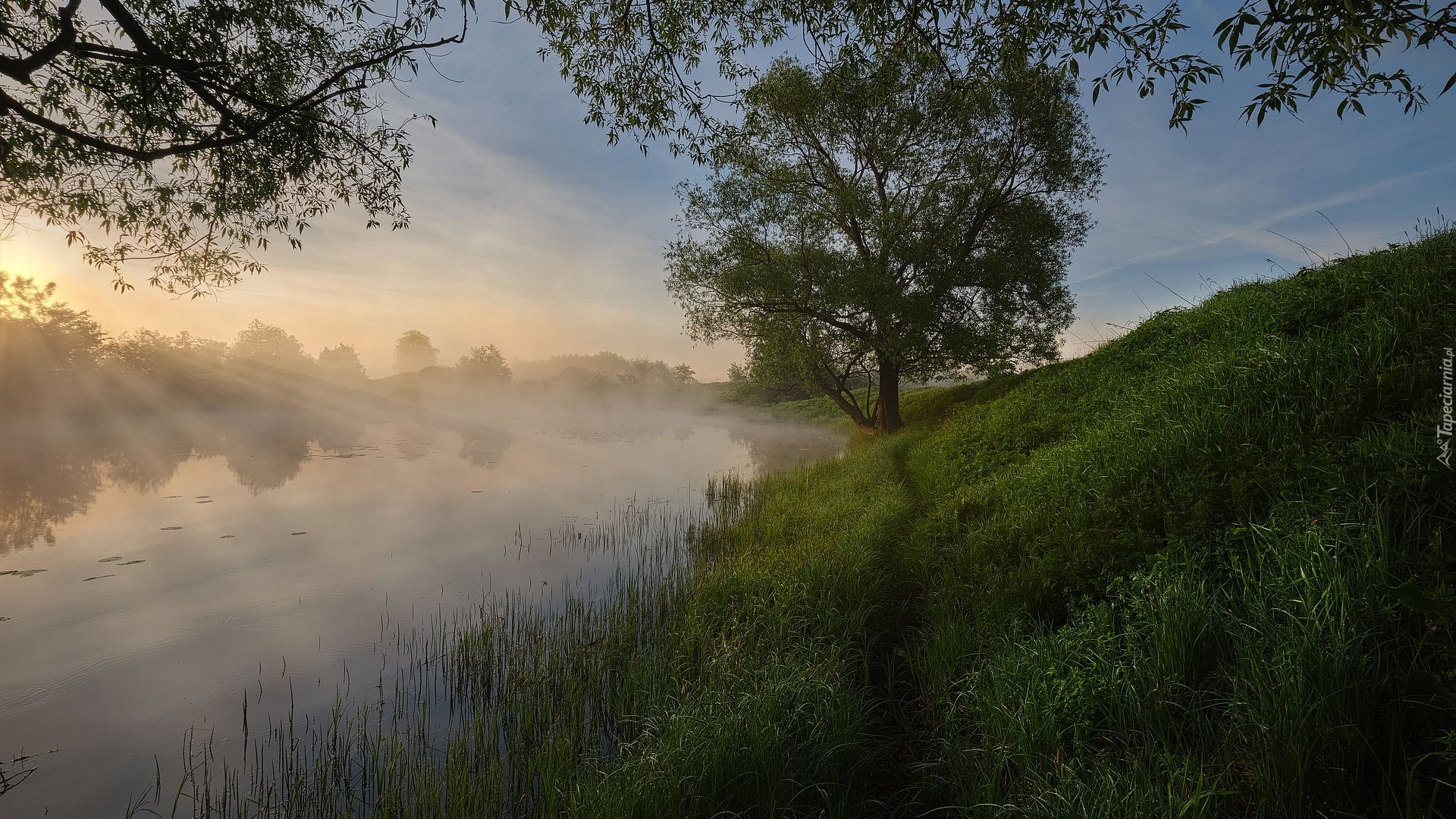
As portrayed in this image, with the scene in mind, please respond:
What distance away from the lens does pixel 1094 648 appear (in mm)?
4066

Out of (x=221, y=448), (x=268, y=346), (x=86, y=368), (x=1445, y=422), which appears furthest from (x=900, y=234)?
(x=268, y=346)

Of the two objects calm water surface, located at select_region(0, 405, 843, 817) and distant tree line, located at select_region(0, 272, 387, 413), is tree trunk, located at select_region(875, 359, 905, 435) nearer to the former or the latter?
calm water surface, located at select_region(0, 405, 843, 817)

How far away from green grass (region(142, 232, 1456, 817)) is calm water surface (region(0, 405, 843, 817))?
1.77 meters

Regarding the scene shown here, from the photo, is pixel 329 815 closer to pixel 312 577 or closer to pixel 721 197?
pixel 312 577

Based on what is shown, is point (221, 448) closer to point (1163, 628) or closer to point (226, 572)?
point (226, 572)

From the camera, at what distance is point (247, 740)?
17.0ft

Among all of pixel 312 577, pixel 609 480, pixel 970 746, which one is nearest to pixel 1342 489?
pixel 970 746

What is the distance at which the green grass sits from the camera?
2.72 meters

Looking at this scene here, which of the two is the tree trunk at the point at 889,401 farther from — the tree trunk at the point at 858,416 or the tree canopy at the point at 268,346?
the tree canopy at the point at 268,346

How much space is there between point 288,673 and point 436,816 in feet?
13.6

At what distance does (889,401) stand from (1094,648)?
20050 mm

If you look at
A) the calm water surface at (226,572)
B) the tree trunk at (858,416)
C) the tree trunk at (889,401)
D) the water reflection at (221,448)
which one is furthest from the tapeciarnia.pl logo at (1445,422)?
the tree trunk at (858,416)

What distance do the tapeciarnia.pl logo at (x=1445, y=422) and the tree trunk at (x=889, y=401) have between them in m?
18.5

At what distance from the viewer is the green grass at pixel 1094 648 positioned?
272 cm
